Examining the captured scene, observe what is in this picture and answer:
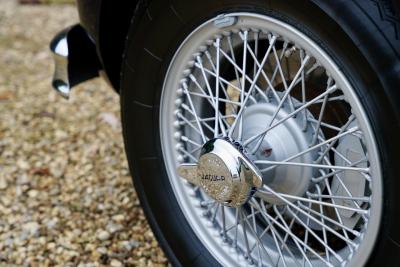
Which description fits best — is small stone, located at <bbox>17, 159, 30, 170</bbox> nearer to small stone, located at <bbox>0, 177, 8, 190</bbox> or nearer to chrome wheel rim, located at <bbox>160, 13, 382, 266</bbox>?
small stone, located at <bbox>0, 177, 8, 190</bbox>

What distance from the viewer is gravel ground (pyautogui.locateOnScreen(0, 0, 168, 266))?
2.34 meters

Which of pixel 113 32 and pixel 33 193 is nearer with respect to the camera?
pixel 113 32

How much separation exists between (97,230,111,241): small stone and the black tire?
0.38 meters

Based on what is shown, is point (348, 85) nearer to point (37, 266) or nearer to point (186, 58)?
point (186, 58)

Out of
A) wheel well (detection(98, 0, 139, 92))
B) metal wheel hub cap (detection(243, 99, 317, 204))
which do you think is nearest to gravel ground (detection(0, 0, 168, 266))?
wheel well (detection(98, 0, 139, 92))

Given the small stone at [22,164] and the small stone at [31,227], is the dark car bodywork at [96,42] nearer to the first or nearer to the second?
the small stone at [31,227]

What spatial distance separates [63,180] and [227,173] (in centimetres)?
Answer: 134

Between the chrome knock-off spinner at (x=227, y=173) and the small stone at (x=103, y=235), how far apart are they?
0.81m

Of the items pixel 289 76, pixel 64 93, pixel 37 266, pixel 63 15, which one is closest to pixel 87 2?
pixel 64 93

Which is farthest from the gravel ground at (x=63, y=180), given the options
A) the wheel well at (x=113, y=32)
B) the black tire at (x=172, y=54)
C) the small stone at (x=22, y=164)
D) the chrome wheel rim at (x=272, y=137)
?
the wheel well at (x=113, y=32)

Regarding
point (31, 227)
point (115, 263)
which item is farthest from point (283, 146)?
point (31, 227)

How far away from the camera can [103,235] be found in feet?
7.92

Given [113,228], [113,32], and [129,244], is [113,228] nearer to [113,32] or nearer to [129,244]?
[129,244]

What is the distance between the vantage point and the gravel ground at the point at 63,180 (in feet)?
7.68
